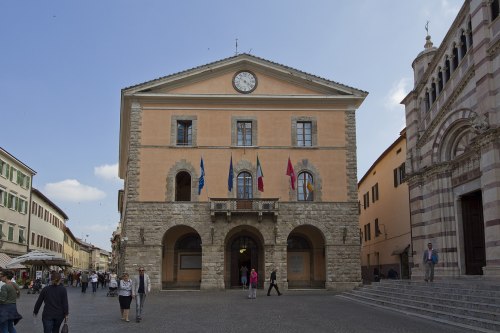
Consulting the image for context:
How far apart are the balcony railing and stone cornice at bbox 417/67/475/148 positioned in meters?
9.69

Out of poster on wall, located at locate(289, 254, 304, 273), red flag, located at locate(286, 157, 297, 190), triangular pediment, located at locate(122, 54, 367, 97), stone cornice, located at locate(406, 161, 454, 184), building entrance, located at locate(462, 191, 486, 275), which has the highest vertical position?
triangular pediment, located at locate(122, 54, 367, 97)

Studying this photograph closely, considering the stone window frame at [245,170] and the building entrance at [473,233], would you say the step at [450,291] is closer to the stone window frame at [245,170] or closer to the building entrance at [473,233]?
the building entrance at [473,233]

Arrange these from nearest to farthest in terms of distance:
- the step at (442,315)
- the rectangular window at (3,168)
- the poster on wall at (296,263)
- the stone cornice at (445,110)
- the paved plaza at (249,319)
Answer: the step at (442,315), the paved plaza at (249,319), the stone cornice at (445,110), the poster on wall at (296,263), the rectangular window at (3,168)

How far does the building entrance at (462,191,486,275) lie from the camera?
2112 cm

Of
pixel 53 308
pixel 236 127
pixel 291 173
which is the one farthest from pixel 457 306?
pixel 236 127

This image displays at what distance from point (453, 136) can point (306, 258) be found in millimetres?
→ 14660

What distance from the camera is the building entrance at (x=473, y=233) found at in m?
21.1

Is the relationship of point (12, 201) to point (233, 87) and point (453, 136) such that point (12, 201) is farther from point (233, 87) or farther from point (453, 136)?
point (453, 136)

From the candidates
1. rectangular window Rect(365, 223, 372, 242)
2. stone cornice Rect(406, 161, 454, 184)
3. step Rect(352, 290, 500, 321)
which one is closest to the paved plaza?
step Rect(352, 290, 500, 321)

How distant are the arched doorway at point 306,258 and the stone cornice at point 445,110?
420 inches

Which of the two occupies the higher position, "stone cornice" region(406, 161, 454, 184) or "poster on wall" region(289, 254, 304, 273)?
"stone cornice" region(406, 161, 454, 184)

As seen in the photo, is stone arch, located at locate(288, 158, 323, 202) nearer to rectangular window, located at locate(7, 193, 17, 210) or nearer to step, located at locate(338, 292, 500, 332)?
step, located at locate(338, 292, 500, 332)

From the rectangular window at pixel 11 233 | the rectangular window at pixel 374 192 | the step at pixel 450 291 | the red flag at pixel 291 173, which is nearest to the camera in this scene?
the step at pixel 450 291

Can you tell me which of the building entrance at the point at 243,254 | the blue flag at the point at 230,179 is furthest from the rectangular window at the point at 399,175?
the blue flag at the point at 230,179
